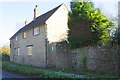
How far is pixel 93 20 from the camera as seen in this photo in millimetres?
14898

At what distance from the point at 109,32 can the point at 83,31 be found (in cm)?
234

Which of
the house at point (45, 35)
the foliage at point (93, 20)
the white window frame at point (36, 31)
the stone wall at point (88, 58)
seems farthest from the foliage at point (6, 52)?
the foliage at point (93, 20)

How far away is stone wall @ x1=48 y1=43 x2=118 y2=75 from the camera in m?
12.9

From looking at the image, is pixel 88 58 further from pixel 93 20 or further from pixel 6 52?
pixel 6 52

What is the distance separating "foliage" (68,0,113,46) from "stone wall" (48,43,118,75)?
0.90m

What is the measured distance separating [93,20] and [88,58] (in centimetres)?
349

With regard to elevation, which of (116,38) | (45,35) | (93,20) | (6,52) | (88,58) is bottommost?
(6,52)

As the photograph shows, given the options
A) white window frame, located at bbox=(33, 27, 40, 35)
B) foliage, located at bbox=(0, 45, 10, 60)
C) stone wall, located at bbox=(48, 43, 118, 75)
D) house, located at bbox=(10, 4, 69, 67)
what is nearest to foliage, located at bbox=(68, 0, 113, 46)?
stone wall, located at bbox=(48, 43, 118, 75)

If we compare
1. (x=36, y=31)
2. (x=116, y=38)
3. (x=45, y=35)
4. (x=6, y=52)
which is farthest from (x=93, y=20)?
(x=6, y=52)

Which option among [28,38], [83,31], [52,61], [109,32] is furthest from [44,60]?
[109,32]

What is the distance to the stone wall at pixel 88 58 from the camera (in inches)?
507

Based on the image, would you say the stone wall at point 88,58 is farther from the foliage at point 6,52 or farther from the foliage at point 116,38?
the foliage at point 6,52

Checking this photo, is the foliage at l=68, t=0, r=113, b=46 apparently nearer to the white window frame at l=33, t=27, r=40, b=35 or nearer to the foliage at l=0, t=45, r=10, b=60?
the white window frame at l=33, t=27, r=40, b=35

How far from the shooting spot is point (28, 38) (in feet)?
91.4
